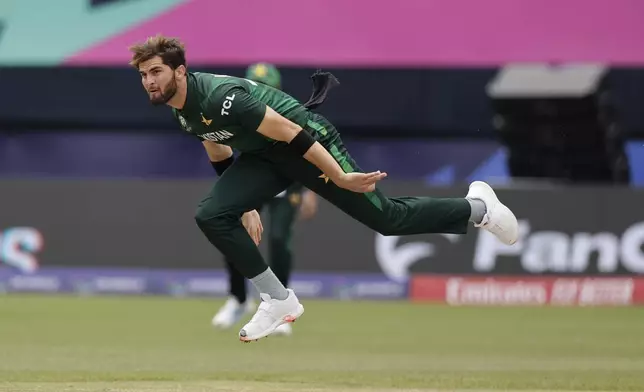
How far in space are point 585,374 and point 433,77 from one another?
9.00m

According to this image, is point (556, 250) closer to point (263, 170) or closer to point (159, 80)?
point (263, 170)

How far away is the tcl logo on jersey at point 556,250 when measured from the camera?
14625mm

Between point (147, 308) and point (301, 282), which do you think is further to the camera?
point (301, 282)

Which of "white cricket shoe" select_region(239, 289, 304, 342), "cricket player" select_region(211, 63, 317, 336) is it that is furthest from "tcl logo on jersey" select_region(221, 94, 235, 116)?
"cricket player" select_region(211, 63, 317, 336)

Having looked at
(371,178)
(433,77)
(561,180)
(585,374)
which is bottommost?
(585,374)

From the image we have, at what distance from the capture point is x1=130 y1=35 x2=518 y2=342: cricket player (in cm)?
696

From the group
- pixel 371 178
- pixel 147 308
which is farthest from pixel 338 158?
pixel 147 308

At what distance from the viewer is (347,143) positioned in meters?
17.0

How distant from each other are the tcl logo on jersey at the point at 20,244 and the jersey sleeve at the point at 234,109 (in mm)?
8477

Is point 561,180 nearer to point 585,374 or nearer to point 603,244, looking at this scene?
point 603,244

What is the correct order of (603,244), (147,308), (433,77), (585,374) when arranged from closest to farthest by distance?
(585,374) → (147,308) → (603,244) → (433,77)

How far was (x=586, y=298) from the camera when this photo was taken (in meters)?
14.7

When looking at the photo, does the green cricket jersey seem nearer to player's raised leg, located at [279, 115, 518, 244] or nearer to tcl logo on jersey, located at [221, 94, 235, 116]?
tcl logo on jersey, located at [221, 94, 235, 116]

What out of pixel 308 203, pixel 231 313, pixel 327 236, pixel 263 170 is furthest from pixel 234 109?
pixel 327 236
